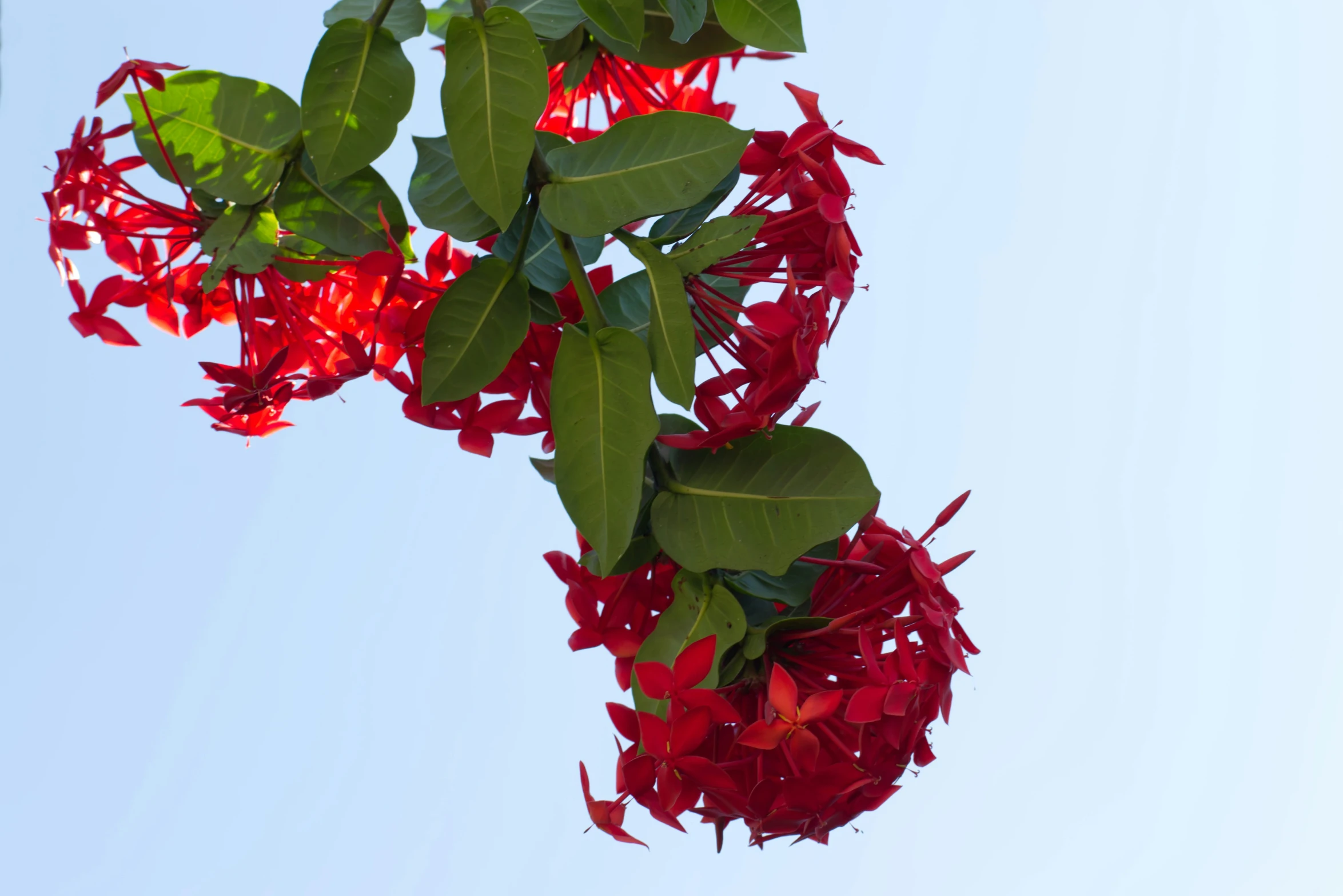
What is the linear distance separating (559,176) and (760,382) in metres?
0.16

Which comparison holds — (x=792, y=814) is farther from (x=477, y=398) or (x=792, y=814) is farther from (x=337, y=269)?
(x=337, y=269)

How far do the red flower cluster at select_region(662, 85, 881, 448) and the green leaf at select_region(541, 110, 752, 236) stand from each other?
2.4 inches

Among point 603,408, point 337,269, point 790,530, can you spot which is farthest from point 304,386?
point 790,530

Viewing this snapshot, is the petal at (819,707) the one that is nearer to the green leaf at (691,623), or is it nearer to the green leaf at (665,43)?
the green leaf at (691,623)

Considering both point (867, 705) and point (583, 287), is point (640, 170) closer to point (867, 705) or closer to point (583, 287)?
point (583, 287)

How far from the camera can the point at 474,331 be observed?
0.60m

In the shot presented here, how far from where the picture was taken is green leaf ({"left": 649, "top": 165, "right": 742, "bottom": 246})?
0.66m

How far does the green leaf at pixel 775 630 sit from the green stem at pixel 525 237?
0.25 meters

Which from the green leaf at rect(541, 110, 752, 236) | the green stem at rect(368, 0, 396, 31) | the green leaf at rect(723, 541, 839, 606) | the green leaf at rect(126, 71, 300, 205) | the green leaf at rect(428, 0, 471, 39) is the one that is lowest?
the green leaf at rect(723, 541, 839, 606)

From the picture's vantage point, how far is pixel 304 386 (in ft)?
2.18

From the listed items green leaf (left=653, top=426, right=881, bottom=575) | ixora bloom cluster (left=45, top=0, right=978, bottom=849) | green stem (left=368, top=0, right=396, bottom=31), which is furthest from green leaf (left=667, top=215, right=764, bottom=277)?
green stem (left=368, top=0, right=396, bottom=31)

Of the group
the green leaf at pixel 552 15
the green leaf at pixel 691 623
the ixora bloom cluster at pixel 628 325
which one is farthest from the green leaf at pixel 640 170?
the green leaf at pixel 691 623

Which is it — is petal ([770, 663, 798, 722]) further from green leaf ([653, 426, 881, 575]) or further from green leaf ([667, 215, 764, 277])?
green leaf ([667, 215, 764, 277])

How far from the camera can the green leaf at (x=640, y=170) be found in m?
0.57
